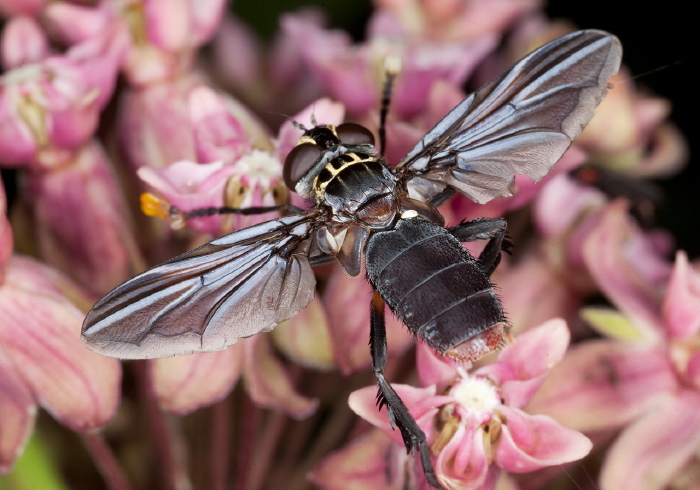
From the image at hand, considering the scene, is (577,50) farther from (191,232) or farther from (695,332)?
(191,232)

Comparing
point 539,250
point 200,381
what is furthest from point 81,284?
point 539,250

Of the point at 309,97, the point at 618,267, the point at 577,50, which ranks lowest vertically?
the point at 309,97

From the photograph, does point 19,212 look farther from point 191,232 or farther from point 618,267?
point 618,267

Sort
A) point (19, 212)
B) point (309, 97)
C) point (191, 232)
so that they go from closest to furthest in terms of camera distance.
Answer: point (191, 232)
point (19, 212)
point (309, 97)

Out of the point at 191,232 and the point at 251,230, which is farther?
the point at 191,232

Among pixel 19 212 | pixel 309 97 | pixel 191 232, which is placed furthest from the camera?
pixel 309 97

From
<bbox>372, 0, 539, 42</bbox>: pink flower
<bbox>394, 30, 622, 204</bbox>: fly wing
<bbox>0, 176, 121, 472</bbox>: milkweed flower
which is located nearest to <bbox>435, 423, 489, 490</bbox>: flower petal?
<bbox>394, 30, 622, 204</bbox>: fly wing

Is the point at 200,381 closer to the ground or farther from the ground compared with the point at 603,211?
closer to the ground

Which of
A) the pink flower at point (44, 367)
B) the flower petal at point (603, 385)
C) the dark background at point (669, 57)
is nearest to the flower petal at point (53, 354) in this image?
the pink flower at point (44, 367)
